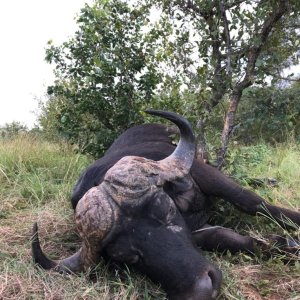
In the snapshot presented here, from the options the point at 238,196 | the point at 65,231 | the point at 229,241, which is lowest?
the point at 65,231

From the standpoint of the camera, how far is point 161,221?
293cm

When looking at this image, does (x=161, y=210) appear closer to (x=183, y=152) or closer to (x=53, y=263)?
(x=183, y=152)

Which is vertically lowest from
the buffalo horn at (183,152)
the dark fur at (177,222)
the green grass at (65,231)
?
the green grass at (65,231)

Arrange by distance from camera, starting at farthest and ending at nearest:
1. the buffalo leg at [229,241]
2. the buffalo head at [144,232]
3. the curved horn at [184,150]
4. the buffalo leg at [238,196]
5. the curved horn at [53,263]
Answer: the buffalo leg at [238,196], the buffalo leg at [229,241], the curved horn at [184,150], the curved horn at [53,263], the buffalo head at [144,232]

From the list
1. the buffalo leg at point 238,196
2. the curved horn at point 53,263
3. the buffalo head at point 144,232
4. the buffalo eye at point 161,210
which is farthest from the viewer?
the buffalo leg at point 238,196

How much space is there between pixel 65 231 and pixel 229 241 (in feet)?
4.67

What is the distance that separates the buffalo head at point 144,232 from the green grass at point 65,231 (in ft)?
0.60

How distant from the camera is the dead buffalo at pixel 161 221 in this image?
2729 mm

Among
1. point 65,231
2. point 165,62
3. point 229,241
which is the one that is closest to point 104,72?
point 165,62

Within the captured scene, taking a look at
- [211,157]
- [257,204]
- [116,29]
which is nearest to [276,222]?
[257,204]

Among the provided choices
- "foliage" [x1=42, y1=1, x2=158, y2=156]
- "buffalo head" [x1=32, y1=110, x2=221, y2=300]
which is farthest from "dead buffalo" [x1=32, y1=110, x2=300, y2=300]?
"foliage" [x1=42, y1=1, x2=158, y2=156]

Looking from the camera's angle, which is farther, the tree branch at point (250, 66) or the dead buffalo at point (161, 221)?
the tree branch at point (250, 66)

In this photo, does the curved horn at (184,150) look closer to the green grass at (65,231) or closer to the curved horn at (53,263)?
the green grass at (65,231)

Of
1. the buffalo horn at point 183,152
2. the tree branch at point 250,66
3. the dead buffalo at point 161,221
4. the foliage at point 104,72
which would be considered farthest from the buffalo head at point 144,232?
the foliage at point 104,72
